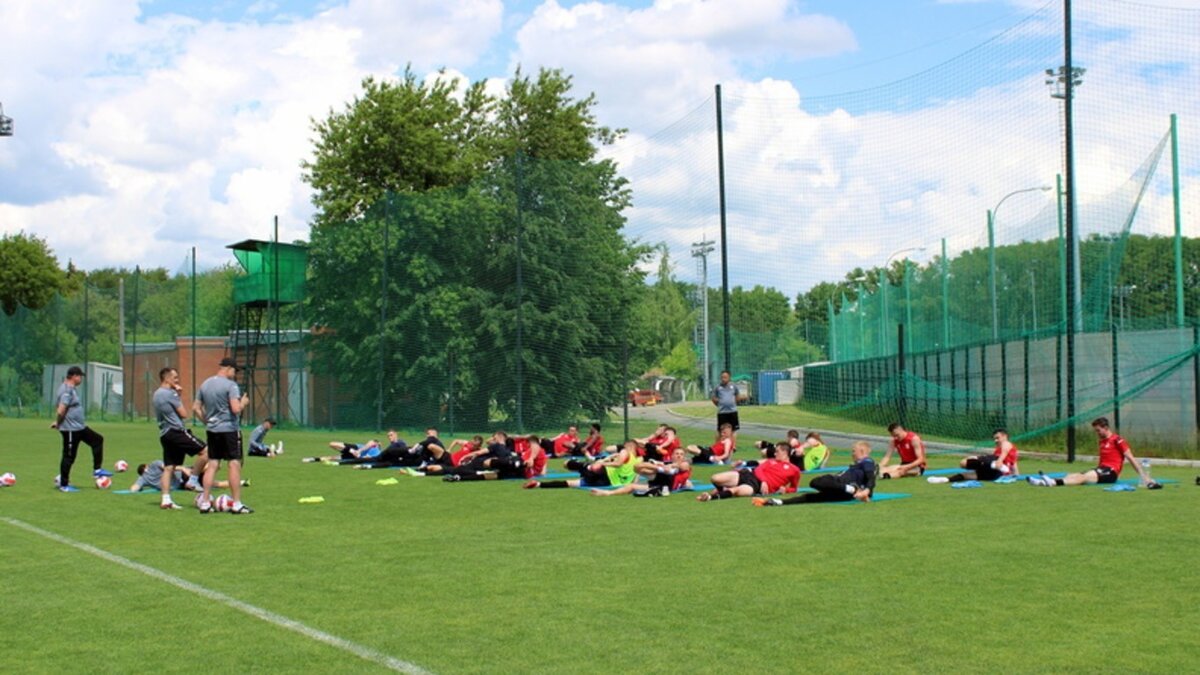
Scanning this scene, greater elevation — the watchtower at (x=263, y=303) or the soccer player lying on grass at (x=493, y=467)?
the watchtower at (x=263, y=303)

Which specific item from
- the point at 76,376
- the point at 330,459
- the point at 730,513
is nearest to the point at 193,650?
the point at 730,513

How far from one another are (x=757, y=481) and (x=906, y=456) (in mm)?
4337

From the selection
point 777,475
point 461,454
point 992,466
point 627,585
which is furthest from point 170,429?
point 992,466

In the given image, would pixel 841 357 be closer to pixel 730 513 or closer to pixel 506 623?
pixel 730 513

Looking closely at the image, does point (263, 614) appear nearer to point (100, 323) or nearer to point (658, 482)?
point (658, 482)

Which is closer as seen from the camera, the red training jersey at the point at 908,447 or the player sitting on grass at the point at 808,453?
the red training jersey at the point at 908,447

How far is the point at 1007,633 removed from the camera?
6.82 m

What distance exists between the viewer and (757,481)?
15133mm

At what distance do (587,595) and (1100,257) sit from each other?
1735 cm

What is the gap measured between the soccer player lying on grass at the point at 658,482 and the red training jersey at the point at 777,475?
116cm

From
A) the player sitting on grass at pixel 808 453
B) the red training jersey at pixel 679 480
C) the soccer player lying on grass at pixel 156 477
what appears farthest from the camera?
the player sitting on grass at pixel 808 453

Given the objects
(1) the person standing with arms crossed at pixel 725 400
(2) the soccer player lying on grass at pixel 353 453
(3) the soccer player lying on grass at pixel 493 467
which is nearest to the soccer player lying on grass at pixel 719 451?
(1) the person standing with arms crossed at pixel 725 400

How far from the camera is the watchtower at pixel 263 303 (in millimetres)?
38688

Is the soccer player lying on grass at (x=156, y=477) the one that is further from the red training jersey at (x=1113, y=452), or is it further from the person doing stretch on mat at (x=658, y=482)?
the red training jersey at (x=1113, y=452)
